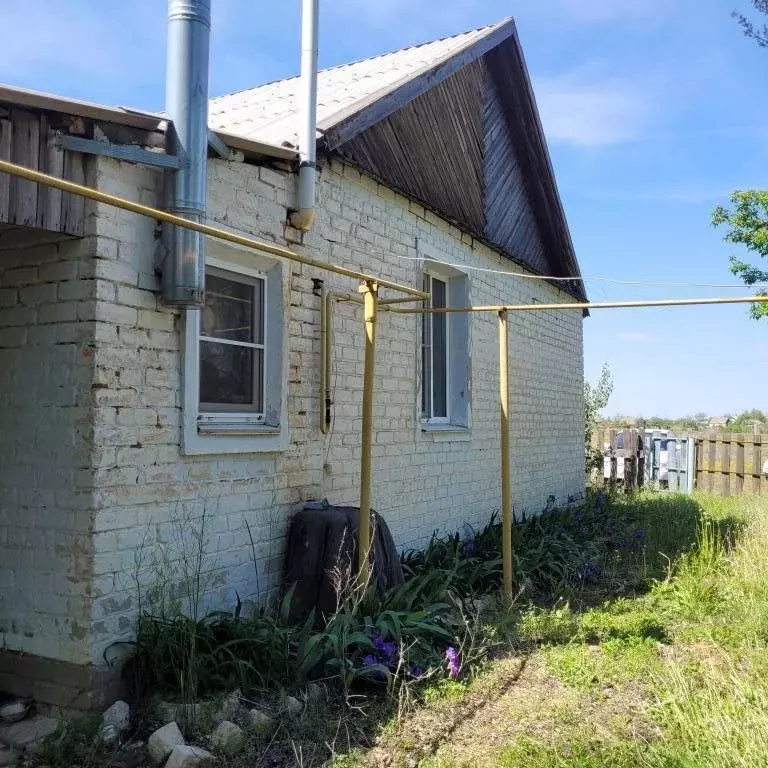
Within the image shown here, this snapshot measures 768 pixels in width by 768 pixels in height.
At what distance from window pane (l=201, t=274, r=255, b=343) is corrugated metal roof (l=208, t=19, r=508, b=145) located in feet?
3.27

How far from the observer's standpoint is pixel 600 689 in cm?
421

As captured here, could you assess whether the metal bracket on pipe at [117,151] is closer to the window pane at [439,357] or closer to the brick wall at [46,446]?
the brick wall at [46,446]

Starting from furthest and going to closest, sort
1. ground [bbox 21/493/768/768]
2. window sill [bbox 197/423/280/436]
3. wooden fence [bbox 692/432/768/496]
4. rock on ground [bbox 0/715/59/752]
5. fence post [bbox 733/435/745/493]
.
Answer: fence post [bbox 733/435/745/493], wooden fence [bbox 692/432/768/496], window sill [bbox 197/423/280/436], rock on ground [bbox 0/715/59/752], ground [bbox 21/493/768/768]

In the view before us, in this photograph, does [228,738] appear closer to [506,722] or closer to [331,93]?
[506,722]

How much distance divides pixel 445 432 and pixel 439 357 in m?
0.88

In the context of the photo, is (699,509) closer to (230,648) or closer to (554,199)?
(554,199)

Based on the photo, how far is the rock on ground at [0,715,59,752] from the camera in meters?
3.56

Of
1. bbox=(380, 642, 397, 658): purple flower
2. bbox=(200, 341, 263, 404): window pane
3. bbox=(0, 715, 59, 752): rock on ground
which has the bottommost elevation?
bbox=(0, 715, 59, 752): rock on ground

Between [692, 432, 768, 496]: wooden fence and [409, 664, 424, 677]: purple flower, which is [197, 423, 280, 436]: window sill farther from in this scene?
[692, 432, 768, 496]: wooden fence

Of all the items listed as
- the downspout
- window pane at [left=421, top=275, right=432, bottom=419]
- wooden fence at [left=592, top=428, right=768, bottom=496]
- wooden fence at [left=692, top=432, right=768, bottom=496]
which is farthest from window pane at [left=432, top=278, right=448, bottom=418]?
wooden fence at [left=692, top=432, right=768, bottom=496]

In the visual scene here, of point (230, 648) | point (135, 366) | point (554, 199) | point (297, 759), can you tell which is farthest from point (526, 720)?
point (554, 199)

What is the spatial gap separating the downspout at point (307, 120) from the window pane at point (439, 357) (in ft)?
8.52

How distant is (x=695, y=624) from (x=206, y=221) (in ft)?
14.0

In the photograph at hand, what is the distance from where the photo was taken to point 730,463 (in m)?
14.8
